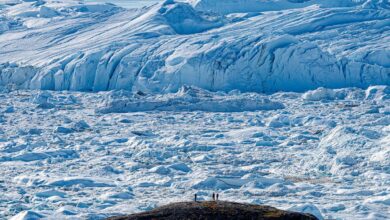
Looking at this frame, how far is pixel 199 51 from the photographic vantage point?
20.3 m

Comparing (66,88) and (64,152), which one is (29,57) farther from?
(64,152)

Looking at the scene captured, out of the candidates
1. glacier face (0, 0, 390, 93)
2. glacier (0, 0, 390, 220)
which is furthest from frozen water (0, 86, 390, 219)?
glacier face (0, 0, 390, 93)

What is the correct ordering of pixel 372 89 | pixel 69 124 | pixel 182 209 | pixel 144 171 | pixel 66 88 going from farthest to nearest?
pixel 66 88 → pixel 372 89 → pixel 69 124 → pixel 144 171 → pixel 182 209

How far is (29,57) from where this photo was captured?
23094mm

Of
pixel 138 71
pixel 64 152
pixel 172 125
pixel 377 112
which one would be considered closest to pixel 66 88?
pixel 138 71

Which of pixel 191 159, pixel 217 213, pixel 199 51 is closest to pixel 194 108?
pixel 199 51

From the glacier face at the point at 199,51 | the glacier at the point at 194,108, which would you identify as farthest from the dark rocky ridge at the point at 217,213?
the glacier face at the point at 199,51

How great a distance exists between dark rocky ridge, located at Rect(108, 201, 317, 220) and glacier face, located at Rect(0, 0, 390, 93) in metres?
15.0

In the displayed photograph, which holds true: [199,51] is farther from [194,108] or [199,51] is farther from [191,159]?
[191,159]

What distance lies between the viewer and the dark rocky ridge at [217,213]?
4.46 m

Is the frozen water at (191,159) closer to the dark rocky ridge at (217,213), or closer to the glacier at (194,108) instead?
the glacier at (194,108)

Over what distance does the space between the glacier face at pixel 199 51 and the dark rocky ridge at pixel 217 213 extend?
49.2 feet

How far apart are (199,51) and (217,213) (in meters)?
16.0

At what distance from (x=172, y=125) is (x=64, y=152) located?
3454mm
